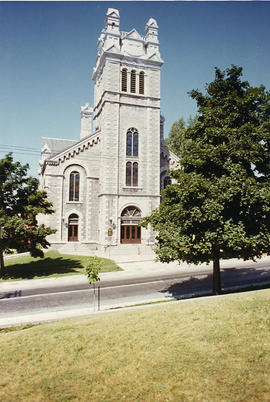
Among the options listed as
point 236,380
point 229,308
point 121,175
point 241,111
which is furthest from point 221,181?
point 121,175

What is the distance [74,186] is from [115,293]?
20063 millimetres

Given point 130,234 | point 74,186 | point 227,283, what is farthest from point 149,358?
point 74,186

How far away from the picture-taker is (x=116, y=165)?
33562 millimetres

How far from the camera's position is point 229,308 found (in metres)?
10.4

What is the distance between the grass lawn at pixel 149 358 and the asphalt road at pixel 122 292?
15.2 feet

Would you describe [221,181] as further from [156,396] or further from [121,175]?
[121,175]

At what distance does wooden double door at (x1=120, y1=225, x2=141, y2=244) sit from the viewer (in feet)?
110

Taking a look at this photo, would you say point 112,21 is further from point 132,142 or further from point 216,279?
point 216,279

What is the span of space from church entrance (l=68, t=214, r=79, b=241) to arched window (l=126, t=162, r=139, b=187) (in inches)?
315

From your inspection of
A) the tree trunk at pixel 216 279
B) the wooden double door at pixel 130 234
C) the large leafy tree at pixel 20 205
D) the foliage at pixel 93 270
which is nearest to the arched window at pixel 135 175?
the wooden double door at pixel 130 234

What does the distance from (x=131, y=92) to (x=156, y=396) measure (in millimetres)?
34664

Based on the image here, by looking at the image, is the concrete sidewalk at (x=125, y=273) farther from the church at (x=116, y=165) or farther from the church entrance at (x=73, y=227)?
the church entrance at (x=73, y=227)

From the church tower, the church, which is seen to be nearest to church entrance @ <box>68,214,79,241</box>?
the church

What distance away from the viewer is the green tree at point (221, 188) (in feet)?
43.0
